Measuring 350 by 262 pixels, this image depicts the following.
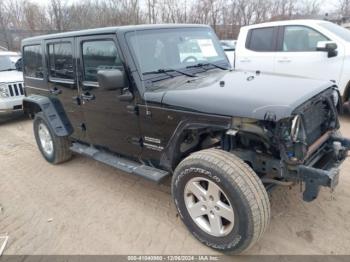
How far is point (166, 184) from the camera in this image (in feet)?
13.1

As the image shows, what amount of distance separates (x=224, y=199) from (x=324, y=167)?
0.99 m

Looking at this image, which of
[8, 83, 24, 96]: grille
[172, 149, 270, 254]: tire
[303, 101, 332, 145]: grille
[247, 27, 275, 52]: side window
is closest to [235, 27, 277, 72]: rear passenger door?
[247, 27, 275, 52]: side window

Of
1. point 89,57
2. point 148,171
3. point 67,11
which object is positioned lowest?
point 148,171

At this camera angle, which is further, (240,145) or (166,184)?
(166,184)

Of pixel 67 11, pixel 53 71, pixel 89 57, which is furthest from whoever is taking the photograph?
pixel 67 11

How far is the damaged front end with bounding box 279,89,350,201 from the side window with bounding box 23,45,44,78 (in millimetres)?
3797

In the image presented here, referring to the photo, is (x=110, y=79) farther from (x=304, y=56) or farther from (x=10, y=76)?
(x=10, y=76)

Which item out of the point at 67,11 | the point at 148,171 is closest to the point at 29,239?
the point at 148,171

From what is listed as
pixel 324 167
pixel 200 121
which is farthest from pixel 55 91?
pixel 324 167

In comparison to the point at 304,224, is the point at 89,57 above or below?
above

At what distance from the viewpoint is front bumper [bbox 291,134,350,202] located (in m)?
2.46

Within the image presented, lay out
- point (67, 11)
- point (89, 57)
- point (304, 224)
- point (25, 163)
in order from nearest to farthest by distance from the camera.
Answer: point (304, 224), point (89, 57), point (25, 163), point (67, 11)

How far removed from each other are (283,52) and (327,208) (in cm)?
402

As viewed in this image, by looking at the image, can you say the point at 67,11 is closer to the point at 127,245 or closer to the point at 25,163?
the point at 25,163
